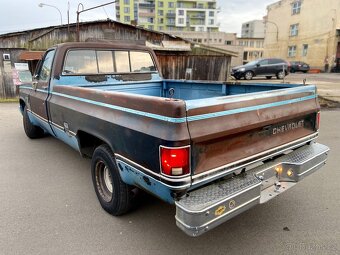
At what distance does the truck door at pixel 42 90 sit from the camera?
427 cm

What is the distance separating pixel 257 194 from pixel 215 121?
0.76m

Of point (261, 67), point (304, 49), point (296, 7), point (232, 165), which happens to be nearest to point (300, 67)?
point (304, 49)

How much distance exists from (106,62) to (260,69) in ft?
58.5

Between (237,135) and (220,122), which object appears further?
(237,135)

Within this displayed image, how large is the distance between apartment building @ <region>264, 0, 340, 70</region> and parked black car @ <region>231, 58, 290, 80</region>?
17529mm

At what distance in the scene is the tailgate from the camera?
6.72 ft

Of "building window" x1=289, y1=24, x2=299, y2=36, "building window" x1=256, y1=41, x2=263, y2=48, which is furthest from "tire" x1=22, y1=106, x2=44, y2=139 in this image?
"building window" x1=256, y1=41, x2=263, y2=48

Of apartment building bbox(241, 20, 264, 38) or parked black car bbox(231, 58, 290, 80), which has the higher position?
apartment building bbox(241, 20, 264, 38)

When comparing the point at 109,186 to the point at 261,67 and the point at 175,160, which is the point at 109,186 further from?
the point at 261,67

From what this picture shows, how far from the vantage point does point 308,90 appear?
2990 millimetres

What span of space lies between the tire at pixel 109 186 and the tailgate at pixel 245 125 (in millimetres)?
1025

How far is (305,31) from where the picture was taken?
3628cm

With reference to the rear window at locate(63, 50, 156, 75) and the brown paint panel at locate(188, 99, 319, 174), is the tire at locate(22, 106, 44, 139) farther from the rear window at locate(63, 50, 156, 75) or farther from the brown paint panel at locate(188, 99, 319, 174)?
the brown paint panel at locate(188, 99, 319, 174)

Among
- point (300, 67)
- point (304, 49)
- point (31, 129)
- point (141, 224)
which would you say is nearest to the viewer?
point (141, 224)
